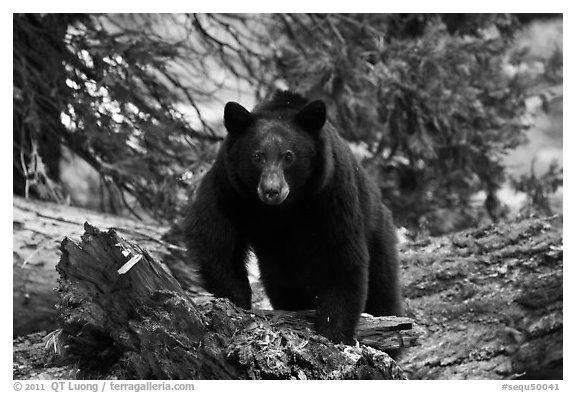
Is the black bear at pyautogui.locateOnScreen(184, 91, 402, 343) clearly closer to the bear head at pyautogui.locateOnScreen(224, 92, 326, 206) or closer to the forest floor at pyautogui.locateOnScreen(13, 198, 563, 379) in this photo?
the bear head at pyautogui.locateOnScreen(224, 92, 326, 206)

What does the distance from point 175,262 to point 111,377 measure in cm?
289

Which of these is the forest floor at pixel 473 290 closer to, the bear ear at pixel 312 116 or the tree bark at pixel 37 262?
the tree bark at pixel 37 262

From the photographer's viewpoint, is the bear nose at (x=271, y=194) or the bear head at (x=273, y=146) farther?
the bear head at (x=273, y=146)

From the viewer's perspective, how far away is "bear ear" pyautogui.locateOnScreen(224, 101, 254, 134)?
16.3 feet

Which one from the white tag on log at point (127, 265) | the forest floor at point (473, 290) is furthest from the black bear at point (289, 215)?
the forest floor at point (473, 290)

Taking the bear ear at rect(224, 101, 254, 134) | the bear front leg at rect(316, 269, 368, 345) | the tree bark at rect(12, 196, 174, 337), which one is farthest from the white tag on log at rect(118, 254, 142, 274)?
the tree bark at rect(12, 196, 174, 337)

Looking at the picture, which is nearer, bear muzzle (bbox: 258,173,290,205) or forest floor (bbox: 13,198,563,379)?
bear muzzle (bbox: 258,173,290,205)

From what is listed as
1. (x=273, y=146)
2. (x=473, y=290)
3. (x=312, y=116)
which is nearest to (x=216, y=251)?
(x=273, y=146)

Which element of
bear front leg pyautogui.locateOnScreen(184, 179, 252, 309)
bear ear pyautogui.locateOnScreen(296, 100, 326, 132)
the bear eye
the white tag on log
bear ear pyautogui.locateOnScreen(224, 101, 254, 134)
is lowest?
the white tag on log

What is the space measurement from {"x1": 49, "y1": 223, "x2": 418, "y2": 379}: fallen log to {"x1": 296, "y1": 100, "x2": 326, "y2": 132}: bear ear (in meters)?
1.31

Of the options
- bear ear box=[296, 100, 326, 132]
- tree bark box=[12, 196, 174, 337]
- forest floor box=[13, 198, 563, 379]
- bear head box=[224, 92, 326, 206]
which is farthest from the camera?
tree bark box=[12, 196, 174, 337]

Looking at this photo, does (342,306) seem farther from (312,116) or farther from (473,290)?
(473,290)

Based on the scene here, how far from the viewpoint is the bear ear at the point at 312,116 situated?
5.04 m
